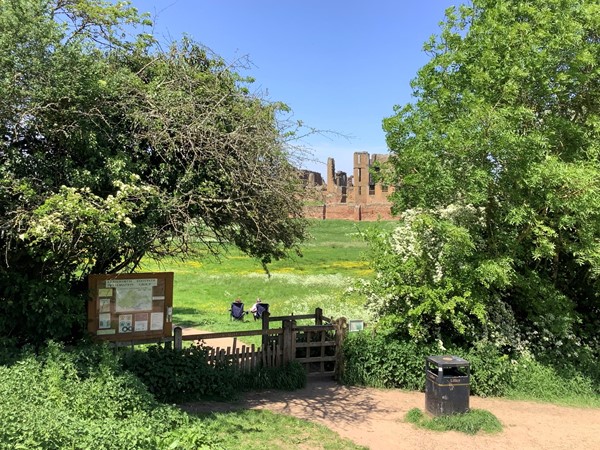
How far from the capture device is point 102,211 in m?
7.05

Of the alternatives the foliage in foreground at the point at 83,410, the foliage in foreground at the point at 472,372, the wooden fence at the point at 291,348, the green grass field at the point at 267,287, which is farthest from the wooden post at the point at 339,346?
the foliage in foreground at the point at 83,410

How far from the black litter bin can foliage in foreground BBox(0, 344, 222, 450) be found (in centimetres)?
452

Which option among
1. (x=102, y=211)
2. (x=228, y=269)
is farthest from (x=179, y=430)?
(x=228, y=269)

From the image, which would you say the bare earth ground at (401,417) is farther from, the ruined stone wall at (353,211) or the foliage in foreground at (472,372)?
the ruined stone wall at (353,211)

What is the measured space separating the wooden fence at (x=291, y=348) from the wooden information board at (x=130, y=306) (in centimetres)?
95

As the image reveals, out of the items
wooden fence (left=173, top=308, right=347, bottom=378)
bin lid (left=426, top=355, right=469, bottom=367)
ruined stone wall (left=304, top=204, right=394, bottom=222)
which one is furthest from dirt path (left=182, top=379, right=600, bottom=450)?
ruined stone wall (left=304, top=204, right=394, bottom=222)

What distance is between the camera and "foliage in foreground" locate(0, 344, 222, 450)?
4.50 meters

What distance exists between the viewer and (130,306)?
910 cm

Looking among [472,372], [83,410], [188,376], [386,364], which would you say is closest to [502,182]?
[472,372]

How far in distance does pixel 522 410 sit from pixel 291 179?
6.46 meters

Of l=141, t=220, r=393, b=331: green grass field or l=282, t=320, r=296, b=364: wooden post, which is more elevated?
l=282, t=320, r=296, b=364: wooden post

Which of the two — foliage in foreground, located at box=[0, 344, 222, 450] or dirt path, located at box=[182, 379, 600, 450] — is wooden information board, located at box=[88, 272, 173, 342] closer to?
foliage in foreground, located at box=[0, 344, 222, 450]

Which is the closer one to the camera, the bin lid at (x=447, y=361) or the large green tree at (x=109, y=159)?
the large green tree at (x=109, y=159)

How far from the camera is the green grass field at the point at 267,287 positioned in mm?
17281
